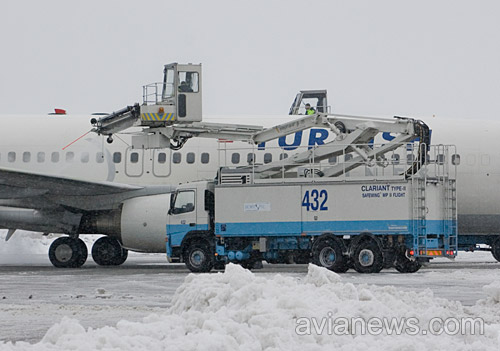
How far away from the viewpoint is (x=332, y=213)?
20266mm

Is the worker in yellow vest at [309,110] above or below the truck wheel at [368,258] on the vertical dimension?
above

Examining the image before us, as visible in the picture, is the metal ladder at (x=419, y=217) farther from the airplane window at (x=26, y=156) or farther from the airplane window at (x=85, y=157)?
the airplane window at (x=26, y=156)

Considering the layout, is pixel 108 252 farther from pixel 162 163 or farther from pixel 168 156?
pixel 168 156

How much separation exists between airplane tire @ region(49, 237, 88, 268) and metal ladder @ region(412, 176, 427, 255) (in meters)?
9.86

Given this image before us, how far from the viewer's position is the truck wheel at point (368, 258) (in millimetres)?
19719

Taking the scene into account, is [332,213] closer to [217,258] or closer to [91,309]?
[217,258]

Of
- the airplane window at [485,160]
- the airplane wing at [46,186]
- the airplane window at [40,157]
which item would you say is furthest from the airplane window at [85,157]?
the airplane window at [485,160]

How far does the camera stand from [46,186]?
2361 centimetres

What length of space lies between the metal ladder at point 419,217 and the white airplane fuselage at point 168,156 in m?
3.80

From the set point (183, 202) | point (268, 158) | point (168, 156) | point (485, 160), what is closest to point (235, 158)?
point (268, 158)

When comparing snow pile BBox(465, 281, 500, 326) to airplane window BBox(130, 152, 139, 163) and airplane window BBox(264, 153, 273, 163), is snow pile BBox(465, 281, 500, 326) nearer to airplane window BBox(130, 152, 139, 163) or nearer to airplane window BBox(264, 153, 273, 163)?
airplane window BBox(264, 153, 273, 163)

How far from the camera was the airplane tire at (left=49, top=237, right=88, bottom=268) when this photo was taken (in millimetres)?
24422

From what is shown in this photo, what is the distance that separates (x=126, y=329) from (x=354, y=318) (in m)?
2.25

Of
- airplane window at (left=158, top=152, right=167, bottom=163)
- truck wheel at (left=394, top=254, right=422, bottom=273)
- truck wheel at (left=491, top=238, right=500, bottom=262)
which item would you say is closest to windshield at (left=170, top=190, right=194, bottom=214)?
airplane window at (left=158, top=152, right=167, bottom=163)
